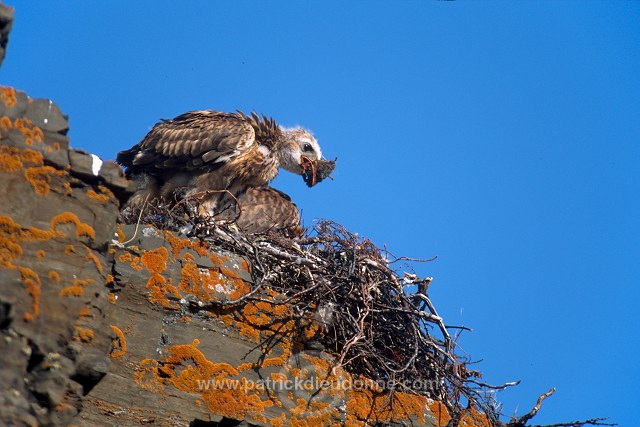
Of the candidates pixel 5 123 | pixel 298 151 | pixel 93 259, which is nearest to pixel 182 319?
pixel 93 259

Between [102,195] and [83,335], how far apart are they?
30.3 inches

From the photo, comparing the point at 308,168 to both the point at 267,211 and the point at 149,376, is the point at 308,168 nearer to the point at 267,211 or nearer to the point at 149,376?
the point at 267,211

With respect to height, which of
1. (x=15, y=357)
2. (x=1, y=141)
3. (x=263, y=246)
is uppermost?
(x=263, y=246)

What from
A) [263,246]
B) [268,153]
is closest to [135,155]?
[268,153]

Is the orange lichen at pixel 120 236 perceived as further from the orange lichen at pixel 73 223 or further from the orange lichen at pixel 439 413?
the orange lichen at pixel 439 413

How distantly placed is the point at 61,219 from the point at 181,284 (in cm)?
147

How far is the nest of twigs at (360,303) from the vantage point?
6207 millimetres

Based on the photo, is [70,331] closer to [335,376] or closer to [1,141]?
[1,141]

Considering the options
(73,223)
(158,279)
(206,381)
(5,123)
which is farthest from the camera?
(158,279)

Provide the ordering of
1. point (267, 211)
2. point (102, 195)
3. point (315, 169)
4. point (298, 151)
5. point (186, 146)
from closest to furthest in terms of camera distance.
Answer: point (102, 195)
point (186, 146)
point (267, 211)
point (298, 151)
point (315, 169)

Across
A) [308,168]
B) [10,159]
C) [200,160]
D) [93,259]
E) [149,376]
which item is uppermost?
[308,168]

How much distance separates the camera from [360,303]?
6473 mm

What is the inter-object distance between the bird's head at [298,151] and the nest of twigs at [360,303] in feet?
6.82

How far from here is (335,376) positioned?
603 centimetres
